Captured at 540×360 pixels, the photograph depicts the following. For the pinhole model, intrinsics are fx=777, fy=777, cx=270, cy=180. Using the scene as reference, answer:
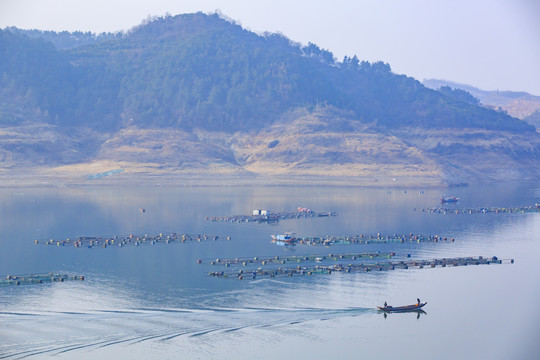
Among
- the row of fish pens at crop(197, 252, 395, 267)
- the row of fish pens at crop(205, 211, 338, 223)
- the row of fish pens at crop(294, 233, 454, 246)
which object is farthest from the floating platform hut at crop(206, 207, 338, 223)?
the row of fish pens at crop(197, 252, 395, 267)

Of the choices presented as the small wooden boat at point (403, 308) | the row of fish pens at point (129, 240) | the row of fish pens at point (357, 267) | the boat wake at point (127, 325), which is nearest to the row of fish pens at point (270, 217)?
the row of fish pens at point (129, 240)

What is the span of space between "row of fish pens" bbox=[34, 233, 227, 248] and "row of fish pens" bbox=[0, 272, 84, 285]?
23958 millimetres

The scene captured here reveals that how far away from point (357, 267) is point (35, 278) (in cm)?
4192

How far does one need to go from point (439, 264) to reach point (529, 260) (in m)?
16.5

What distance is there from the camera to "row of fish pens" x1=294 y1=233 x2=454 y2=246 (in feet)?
415

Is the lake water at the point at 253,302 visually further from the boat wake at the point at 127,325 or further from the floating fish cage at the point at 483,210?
the floating fish cage at the point at 483,210

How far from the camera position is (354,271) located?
103812 mm

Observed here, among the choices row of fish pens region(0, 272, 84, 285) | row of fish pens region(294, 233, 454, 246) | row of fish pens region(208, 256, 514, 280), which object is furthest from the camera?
row of fish pens region(294, 233, 454, 246)

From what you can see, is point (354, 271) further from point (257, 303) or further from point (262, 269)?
point (257, 303)

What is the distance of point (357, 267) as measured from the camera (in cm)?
10538

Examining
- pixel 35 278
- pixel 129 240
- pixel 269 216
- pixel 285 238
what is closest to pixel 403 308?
pixel 285 238

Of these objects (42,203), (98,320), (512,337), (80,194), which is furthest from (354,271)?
(80,194)

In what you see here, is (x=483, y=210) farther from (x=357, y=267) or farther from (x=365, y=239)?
(x=357, y=267)

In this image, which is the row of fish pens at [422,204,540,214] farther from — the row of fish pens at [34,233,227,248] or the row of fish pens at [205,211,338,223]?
the row of fish pens at [34,233,227,248]
